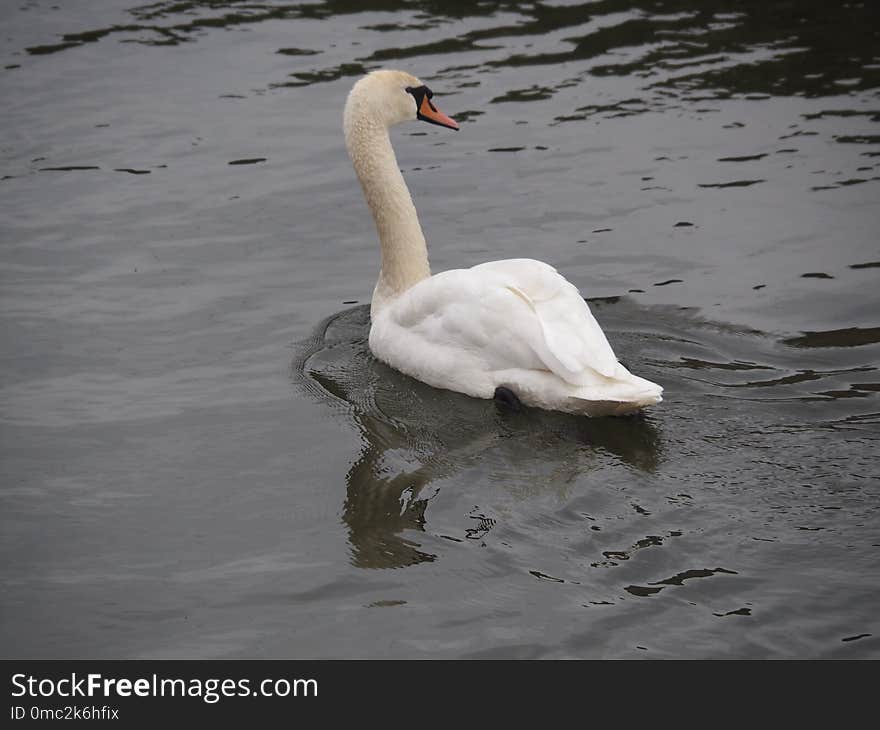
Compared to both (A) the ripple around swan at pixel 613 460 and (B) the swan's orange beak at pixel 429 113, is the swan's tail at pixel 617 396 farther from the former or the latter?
(B) the swan's orange beak at pixel 429 113

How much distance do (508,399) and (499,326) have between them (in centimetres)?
43

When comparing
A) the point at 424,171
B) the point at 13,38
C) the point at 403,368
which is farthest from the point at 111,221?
the point at 13,38

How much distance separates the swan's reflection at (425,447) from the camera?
21.8 ft

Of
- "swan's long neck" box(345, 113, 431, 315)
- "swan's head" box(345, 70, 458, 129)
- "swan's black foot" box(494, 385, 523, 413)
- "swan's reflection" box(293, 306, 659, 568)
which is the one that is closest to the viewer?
"swan's reflection" box(293, 306, 659, 568)

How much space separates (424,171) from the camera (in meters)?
12.0

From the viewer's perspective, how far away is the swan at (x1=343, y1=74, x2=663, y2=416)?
24.5ft

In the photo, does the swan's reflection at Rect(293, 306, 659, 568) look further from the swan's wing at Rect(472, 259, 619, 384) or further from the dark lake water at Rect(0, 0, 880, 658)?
the swan's wing at Rect(472, 259, 619, 384)

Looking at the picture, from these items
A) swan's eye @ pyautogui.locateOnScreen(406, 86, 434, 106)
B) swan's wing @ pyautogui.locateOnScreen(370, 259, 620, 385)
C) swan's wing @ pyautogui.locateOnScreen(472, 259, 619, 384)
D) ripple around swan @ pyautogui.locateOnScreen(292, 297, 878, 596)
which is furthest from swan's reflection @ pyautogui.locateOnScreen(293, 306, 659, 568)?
swan's eye @ pyautogui.locateOnScreen(406, 86, 434, 106)

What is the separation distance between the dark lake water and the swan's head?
1292mm

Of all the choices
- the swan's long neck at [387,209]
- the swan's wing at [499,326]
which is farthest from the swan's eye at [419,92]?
the swan's wing at [499,326]

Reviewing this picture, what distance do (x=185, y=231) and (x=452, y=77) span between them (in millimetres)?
3974

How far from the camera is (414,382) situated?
329 inches

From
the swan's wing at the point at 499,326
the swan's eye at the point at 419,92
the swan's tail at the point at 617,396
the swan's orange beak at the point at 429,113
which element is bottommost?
the swan's tail at the point at 617,396

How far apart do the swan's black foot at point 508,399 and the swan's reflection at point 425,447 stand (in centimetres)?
4
